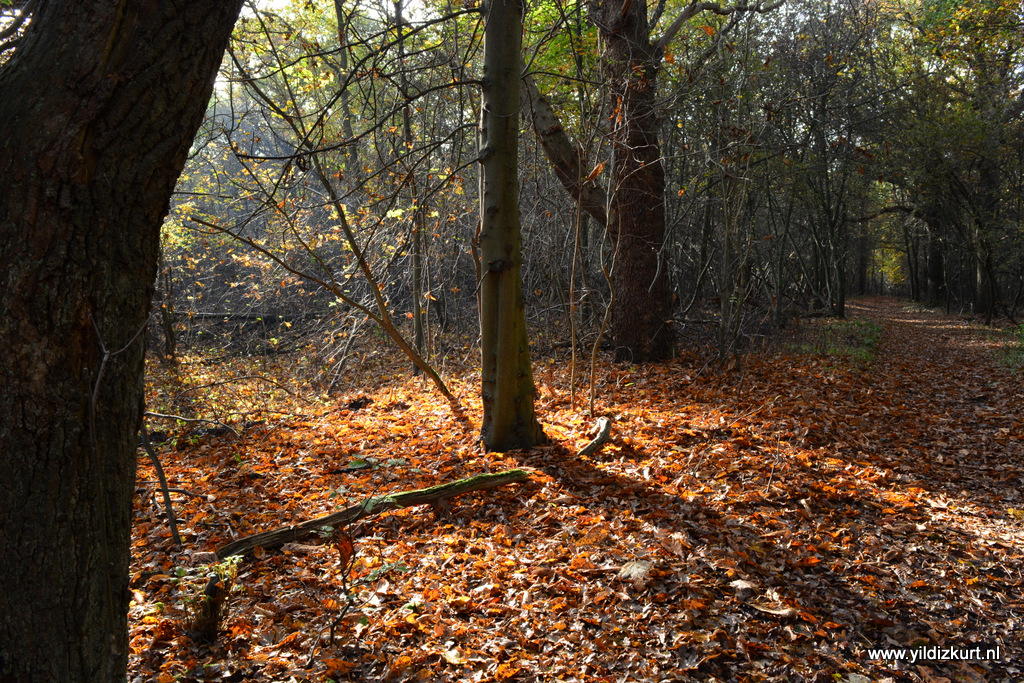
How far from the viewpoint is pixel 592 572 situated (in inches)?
141

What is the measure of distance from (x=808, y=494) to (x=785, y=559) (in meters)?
0.98

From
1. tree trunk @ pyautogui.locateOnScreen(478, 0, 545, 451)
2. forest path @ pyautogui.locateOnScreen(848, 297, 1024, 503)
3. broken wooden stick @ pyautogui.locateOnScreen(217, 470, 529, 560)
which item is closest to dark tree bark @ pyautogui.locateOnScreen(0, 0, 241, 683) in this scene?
broken wooden stick @ pyautogui.locateOnScreen(217, 470, 529, 560)

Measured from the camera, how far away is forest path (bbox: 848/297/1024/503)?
509 centimetres

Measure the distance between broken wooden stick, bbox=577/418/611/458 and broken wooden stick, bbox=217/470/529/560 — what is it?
73 cm

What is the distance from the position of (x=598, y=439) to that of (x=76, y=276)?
442 cm

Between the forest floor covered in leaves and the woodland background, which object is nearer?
the woodland background

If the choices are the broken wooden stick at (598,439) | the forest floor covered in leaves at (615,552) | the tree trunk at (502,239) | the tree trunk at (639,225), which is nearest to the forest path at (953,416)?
the forest floor covered in leaves at (615,552)

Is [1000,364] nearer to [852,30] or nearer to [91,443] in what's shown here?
[852,30]

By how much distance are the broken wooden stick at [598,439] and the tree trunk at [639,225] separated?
3.43 meters

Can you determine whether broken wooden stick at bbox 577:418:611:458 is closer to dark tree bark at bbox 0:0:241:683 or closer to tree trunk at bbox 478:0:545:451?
tree trunk at bbox 478:0:545:451

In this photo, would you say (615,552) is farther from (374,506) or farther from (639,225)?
(639,225)

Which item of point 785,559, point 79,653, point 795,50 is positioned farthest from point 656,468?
point 795,50

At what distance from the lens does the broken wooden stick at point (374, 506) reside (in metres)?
3.84

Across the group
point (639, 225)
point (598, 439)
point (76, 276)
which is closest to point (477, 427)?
point (598, 439)
